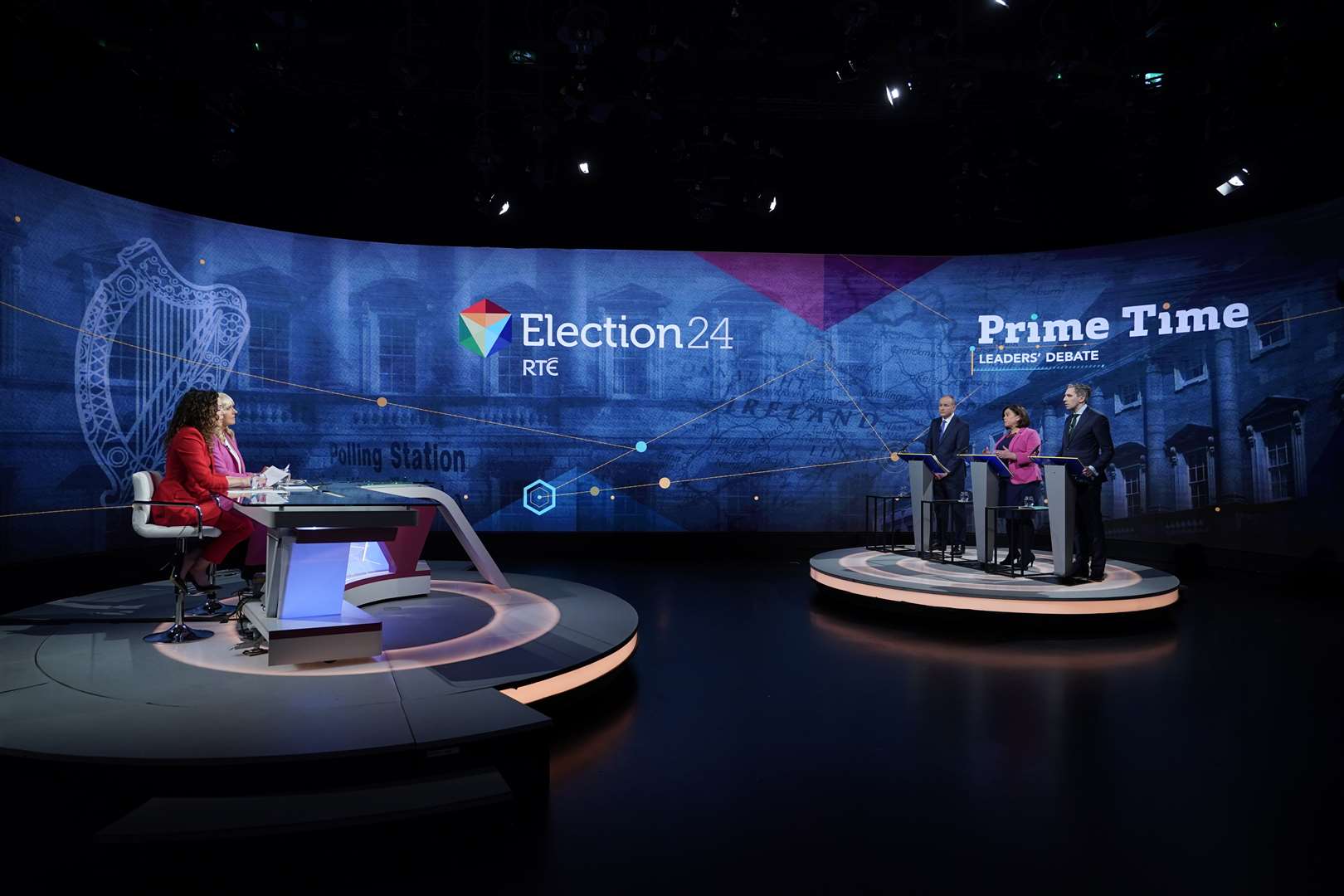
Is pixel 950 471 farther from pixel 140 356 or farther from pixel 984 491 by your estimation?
pixel 140 356

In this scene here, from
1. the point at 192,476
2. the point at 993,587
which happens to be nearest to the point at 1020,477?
the point at 993,587

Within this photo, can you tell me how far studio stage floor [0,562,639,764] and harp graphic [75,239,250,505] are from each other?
259 cm

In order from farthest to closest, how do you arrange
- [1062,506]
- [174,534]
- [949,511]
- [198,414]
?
[949,511]
[1062,506]
[198,414]
[174,534]

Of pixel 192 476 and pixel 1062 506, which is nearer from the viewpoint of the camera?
pixel 192 476

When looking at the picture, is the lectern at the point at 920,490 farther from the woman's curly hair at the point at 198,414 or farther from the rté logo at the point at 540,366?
the woman's curly hair at the point at 198,414

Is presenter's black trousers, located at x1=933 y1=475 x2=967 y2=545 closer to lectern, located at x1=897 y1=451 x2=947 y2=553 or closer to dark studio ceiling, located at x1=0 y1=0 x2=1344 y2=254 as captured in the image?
lectern, located at x1=897 y1=451 x2=947 y2=553

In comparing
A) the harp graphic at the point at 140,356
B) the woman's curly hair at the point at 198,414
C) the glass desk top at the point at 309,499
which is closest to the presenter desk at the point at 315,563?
the glass desk top at the point at 309,499

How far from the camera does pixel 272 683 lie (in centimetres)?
297

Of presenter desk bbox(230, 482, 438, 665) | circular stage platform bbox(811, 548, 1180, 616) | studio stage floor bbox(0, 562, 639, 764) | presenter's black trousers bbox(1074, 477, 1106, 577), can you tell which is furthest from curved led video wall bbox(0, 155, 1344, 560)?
presenter desk bbox(230, 482, 438, 665)

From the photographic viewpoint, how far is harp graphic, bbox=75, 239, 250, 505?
21.1 ft

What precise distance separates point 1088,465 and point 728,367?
409 cm

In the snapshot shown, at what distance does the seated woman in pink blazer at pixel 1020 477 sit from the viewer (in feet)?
19.4

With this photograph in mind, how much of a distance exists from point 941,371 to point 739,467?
262 centimetres

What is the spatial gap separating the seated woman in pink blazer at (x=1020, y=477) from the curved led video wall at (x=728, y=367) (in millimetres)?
2336
